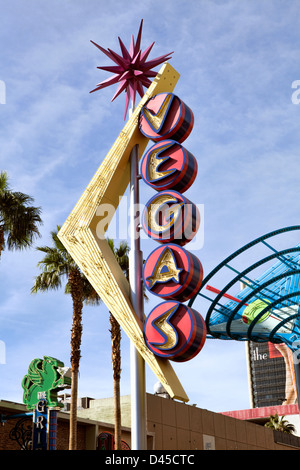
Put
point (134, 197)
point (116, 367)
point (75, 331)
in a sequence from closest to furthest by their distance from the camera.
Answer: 1. point (134, 197)
2. point (75, 331)
3. point (116, 367)

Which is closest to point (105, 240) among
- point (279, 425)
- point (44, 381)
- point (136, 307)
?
point (136, 307)

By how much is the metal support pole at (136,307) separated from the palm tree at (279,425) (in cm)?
5052

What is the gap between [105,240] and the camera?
19.3 meters

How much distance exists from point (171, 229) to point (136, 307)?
8.62 feet

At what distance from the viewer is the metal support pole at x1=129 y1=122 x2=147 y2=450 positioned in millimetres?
16859

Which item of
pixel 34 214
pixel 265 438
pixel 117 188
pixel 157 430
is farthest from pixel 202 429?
pixel 117 188

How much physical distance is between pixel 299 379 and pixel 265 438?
43.0ft

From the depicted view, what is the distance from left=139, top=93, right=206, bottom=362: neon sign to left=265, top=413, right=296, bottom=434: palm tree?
50.8 m

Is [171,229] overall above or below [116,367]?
above

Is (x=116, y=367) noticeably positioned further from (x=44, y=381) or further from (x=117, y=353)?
(x=44, y=381)

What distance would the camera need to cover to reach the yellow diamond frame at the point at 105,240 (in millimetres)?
17714

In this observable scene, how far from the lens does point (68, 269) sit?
A: 28453 mm

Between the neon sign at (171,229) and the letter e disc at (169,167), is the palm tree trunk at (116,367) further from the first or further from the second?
the letter e disc at (169,167)

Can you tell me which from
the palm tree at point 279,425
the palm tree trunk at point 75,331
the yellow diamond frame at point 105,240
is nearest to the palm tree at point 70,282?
the palm tree trunk at point 75,331
